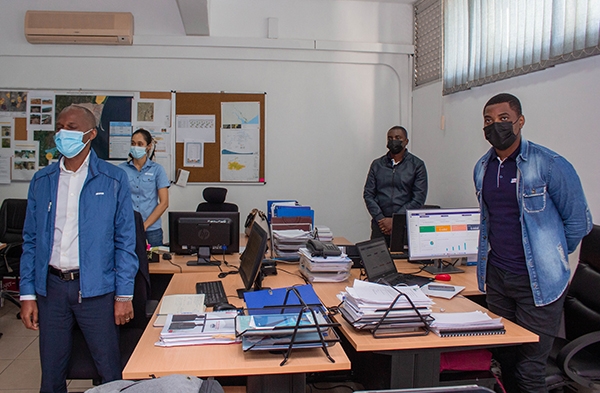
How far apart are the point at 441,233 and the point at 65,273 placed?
85.4 inches

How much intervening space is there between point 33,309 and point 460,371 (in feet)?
6.69

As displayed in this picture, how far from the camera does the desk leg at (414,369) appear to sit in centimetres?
179

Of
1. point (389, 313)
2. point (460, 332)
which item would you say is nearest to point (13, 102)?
point (389, 313)

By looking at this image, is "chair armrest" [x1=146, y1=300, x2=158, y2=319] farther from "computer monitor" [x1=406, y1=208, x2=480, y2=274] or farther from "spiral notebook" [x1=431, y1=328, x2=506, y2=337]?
"computer monitor" [x1=406, y1=208, x2=480, y2=274]

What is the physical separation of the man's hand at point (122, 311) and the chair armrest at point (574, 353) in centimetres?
202

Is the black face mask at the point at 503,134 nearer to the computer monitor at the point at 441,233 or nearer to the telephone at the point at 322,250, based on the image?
the computer monitor at the point at 441,233

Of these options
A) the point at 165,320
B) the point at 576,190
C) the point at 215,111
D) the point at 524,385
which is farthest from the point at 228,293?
the point at 215,111

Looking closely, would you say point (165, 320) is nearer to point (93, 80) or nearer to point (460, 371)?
point (460, 371)

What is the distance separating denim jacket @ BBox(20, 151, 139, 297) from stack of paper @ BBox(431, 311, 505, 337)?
1.44m

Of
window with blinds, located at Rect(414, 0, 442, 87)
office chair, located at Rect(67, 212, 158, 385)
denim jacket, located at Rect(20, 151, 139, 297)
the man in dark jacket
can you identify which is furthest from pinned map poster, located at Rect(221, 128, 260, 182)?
denim jacket, located at Rect(20, 151, 139, 297)

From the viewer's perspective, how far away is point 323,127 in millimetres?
4934

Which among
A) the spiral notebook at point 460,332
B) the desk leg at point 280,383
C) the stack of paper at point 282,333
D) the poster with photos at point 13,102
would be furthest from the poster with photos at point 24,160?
the spiral notebook at point 460,332

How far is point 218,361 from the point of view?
1.56 metres

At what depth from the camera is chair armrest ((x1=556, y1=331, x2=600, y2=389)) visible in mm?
1954
